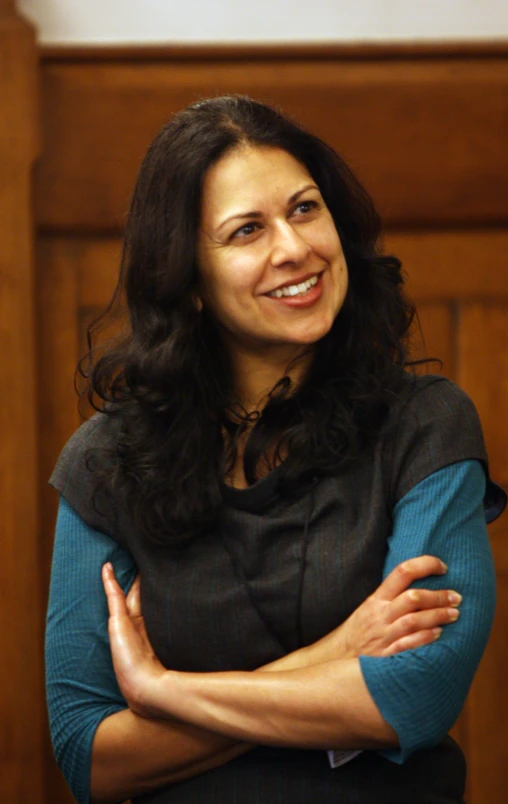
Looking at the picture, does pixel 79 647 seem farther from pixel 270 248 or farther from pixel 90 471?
pixel 270 248

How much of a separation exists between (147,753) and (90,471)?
39 cm

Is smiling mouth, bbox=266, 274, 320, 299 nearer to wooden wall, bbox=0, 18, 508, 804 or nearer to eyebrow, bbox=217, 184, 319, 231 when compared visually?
eyebrow, bbox=217, 184, 319, 231

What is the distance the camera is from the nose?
1516 mm

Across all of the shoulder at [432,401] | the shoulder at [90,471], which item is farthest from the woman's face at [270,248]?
the shoulder at [90,471]

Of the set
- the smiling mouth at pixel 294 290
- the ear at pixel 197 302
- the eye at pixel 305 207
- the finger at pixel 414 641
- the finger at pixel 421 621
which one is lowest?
the finger at pixel 414 641

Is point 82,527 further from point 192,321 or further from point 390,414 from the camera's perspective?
Result: point 390,414

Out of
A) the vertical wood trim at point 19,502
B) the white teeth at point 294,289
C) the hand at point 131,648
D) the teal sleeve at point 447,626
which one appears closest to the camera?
the teal sleeve at point 447,626

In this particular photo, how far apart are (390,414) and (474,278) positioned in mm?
1092

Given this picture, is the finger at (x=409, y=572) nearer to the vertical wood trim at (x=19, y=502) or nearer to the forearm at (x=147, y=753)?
the forearm at (x=147, y=753)

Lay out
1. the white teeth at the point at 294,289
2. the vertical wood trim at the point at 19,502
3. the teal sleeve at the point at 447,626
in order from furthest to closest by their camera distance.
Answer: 1. the vertical wood trim at the point at 19,502
2. the white teeth at the point at 294,289
3. the teal sleeve at the point at 447,626

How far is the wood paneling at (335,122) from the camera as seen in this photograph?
2422 millimetres

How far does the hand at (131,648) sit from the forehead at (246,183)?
0.52 metres

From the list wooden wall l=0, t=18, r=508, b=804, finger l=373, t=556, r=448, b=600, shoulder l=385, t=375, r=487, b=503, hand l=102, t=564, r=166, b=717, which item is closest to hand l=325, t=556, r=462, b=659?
finger l=373, t=556, r=448, b=600

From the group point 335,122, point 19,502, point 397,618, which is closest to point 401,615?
point 397,618
